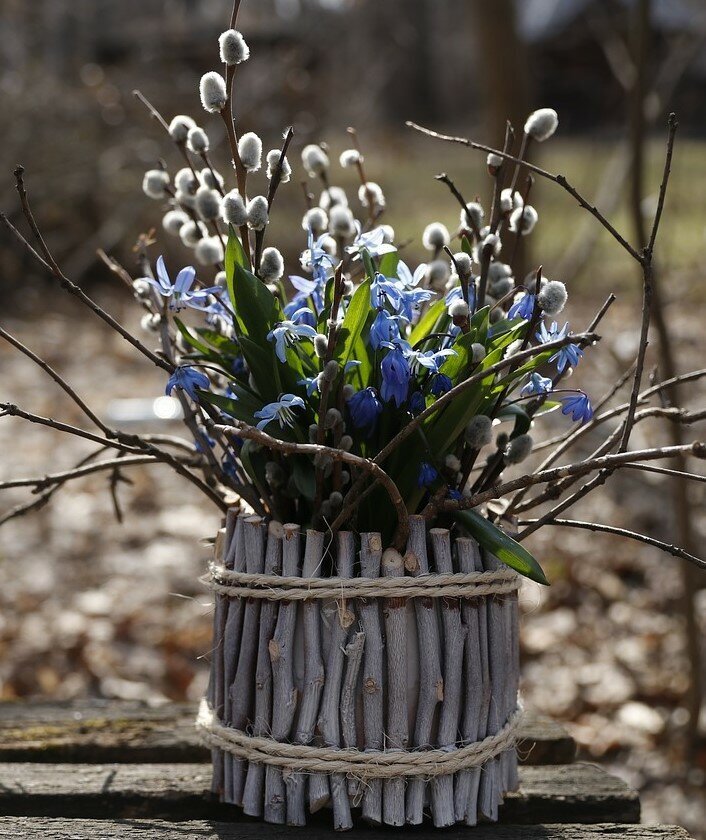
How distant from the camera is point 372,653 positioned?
102 cm

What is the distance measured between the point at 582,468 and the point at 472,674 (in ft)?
0.84

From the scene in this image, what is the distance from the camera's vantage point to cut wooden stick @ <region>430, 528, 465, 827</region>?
104cm

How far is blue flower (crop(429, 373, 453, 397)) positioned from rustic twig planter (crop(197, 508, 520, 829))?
135mm

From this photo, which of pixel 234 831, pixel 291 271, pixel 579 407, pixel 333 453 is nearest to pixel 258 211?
pixel 333 453

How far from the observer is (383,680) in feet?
3.38

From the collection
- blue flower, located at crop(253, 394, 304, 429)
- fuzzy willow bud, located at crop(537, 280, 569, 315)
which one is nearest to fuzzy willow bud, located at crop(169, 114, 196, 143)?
blue flower, located at crop(253, 394, 304, 429)

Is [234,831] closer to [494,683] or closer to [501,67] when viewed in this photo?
[494,683]

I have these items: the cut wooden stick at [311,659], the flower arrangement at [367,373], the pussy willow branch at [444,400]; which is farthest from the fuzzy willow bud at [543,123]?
the cut wooden stick at [311,659]

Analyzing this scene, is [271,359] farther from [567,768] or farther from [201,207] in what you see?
[567,768]

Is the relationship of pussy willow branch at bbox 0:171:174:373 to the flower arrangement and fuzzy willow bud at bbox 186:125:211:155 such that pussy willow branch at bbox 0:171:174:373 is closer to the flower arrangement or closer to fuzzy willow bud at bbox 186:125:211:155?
the flower arrangement

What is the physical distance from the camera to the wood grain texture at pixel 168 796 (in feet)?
3.85

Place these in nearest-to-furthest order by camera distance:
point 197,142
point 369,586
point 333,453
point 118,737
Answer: point 333,453 < point 369,586 < point 197,142 < point 118,737

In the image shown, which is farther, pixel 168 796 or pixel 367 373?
pixel 168 796

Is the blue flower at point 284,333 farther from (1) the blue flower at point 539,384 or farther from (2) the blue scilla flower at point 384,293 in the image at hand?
(1) the blue flower at point 539,384
